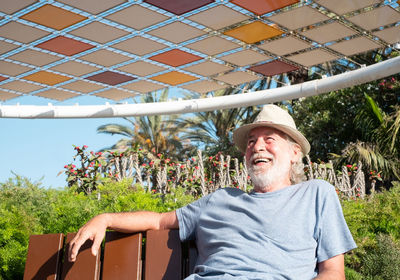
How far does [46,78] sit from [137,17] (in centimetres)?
458

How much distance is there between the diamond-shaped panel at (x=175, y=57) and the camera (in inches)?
459

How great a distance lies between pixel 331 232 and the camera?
264cm

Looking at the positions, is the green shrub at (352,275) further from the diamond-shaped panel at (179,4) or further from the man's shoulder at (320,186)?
the diamond-shaped panel at (179,4)

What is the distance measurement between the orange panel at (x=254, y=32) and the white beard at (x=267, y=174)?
302 inches

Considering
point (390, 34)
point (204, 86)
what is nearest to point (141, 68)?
point (204, 86)

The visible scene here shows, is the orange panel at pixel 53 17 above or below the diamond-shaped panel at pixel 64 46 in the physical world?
above

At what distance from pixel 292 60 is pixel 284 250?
1033 centimetres

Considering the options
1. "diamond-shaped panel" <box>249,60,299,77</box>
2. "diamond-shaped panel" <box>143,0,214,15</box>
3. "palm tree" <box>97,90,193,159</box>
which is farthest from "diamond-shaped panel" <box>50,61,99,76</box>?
"palm tree" <box>97,90,193,159</box>

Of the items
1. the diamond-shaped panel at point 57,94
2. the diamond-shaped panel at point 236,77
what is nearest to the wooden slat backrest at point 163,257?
the diamond-shaped panel at point 236,77

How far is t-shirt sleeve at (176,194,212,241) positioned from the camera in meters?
2.88

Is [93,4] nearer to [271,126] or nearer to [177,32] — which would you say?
[177,32]

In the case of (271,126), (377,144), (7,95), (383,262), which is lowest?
(383,262)

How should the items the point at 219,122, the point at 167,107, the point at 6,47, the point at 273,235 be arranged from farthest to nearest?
the point at 219,122 → the point at 167,107 → the point at 6,47 → the point at 273,235

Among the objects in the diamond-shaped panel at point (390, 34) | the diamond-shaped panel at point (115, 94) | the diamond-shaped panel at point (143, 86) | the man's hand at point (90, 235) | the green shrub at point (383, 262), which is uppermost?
the diamond-shaped panel at point (390, 34)
